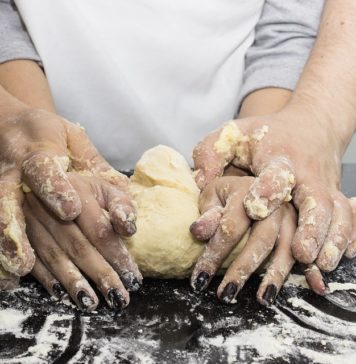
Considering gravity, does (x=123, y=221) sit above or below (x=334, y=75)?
below

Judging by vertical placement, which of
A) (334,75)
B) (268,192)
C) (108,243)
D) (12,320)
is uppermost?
(334,75)

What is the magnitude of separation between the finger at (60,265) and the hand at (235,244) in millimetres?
174

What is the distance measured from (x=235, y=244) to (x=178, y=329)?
189mm

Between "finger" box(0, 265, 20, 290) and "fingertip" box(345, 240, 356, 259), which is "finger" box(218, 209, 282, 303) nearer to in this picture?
"fingertip" box(345, 240, 356, 259)

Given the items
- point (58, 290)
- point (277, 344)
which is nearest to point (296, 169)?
point (277, 344)

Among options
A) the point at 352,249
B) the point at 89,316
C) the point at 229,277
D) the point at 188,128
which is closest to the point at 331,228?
the point at 352,249

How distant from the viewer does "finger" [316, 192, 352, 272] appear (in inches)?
44.1

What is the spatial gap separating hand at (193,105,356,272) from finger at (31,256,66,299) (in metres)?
0.33

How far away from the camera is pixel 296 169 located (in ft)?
3.96

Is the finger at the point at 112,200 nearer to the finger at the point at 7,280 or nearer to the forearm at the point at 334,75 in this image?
the finger at the point at 7,280

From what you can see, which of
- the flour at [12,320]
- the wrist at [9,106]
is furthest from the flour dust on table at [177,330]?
the wrist at [9,106]

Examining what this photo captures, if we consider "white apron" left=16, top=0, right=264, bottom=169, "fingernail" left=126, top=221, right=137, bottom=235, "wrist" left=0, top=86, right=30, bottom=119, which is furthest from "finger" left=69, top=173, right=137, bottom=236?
"white apron" left=16, top=0, right=264, bottom=169

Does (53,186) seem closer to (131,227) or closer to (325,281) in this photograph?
(131,227)

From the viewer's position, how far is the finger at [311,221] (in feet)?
3.60
